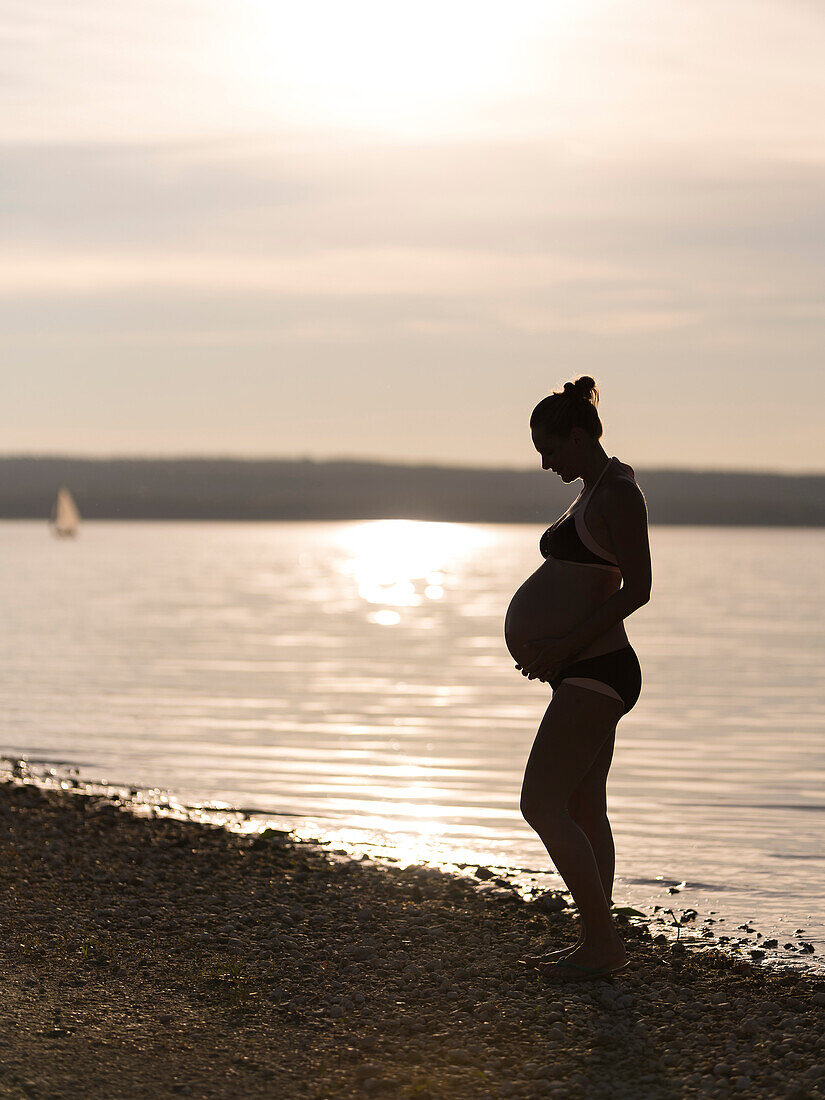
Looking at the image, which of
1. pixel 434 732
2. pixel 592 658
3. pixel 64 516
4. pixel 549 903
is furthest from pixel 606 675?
pixel 64 516

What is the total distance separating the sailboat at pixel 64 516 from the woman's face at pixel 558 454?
13971cm

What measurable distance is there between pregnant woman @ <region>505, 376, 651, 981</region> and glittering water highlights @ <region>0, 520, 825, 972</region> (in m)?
3.13

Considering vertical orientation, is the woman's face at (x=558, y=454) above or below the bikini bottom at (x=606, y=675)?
above

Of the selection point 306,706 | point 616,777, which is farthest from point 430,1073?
point 306,706

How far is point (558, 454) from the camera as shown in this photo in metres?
6.84

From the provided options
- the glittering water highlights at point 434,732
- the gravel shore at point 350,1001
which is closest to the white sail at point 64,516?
the glittering water highlights at point 434,732

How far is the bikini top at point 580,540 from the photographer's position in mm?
6695

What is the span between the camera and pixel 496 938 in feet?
27.2

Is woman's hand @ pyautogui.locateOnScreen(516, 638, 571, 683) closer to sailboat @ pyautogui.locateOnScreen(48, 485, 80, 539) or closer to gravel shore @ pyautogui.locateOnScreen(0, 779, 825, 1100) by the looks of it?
gravel shore @ pyautogui.locateOnScreen(0, 779, 825, 1100)

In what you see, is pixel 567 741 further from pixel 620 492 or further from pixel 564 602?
pixel 620 492

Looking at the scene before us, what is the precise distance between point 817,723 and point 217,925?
52.4ft

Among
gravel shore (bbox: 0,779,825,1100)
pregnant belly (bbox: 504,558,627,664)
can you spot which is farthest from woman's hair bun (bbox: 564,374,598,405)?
gravel shore (bbox: 0,779,825,1100)

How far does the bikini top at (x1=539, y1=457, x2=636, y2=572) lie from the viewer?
264 inches

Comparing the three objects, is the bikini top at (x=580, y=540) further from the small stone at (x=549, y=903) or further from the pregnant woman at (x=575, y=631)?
the small stone at (x=549, y=903)
